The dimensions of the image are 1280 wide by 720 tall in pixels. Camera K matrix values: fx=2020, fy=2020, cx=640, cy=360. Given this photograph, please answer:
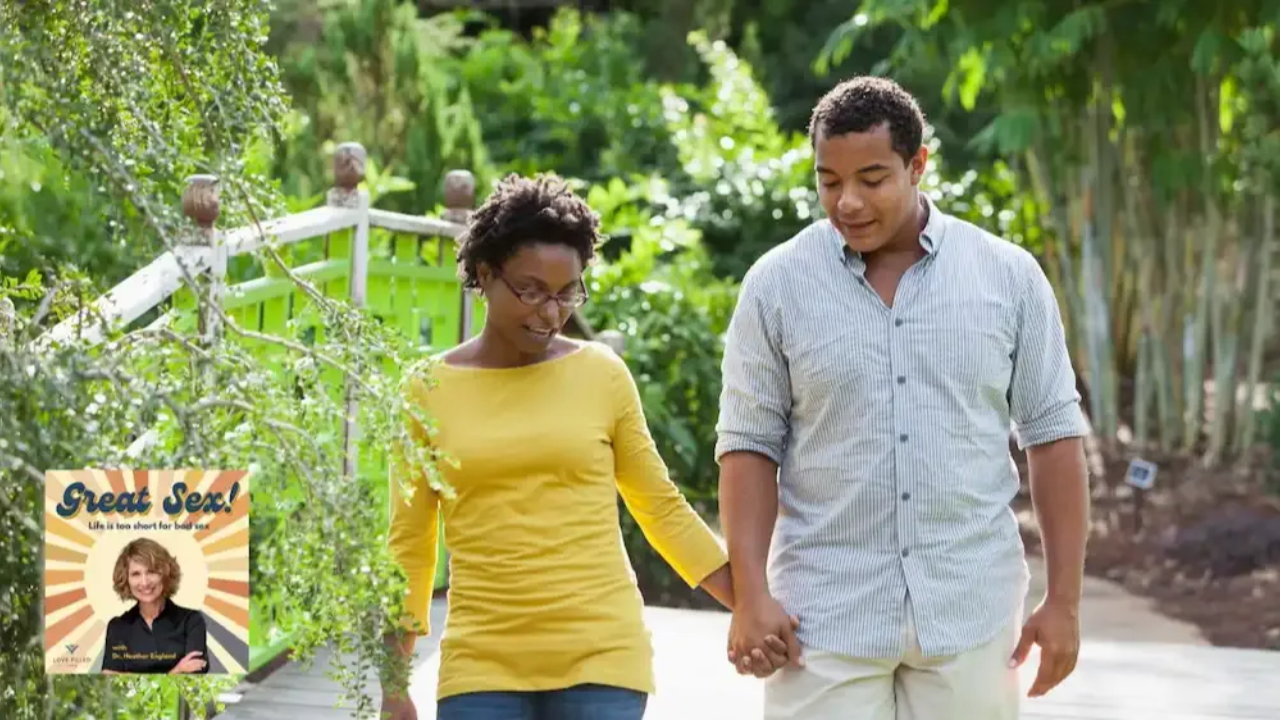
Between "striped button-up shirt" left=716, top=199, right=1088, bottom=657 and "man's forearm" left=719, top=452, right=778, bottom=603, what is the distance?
3cm

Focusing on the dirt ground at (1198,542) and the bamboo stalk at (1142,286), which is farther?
the bamboo stalk at (1142,286)

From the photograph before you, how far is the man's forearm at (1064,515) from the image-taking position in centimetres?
304

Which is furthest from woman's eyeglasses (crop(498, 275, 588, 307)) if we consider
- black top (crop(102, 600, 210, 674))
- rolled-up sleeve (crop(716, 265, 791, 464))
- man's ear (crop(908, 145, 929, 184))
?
black top (crop(102, 600, 210, 674))

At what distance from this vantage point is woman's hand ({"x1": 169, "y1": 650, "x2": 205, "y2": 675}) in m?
2.22

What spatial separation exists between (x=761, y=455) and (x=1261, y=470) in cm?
688

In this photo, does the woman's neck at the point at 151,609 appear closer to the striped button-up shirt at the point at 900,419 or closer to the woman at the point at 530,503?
the woman at the point at 530,503

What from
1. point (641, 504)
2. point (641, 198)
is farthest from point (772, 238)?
point (641, 504)

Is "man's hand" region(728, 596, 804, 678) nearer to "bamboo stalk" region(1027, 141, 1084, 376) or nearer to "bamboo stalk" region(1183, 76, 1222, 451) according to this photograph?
"bamboo stalk" region(1183, 76, 1222, 451)

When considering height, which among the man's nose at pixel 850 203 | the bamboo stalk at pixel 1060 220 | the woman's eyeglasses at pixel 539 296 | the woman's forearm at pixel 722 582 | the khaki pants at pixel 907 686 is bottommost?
the khaki pants at pixel 907 686

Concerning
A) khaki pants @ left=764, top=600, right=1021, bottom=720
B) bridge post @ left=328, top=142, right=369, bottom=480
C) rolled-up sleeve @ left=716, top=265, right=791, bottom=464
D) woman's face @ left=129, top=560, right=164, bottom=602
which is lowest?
khaki pants @ left=764, top=600, right=1021, bottom=720

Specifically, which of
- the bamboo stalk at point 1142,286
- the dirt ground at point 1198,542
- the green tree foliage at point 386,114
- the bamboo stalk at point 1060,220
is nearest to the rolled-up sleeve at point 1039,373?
the dirt ground at point 1198,542

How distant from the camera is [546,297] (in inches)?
120

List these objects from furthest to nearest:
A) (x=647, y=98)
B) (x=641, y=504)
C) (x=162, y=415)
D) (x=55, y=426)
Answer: (x=647, y=98), (x=641, y=504), (x=162, y=415), (x=55, y=426)

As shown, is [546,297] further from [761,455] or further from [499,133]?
[499,133]
